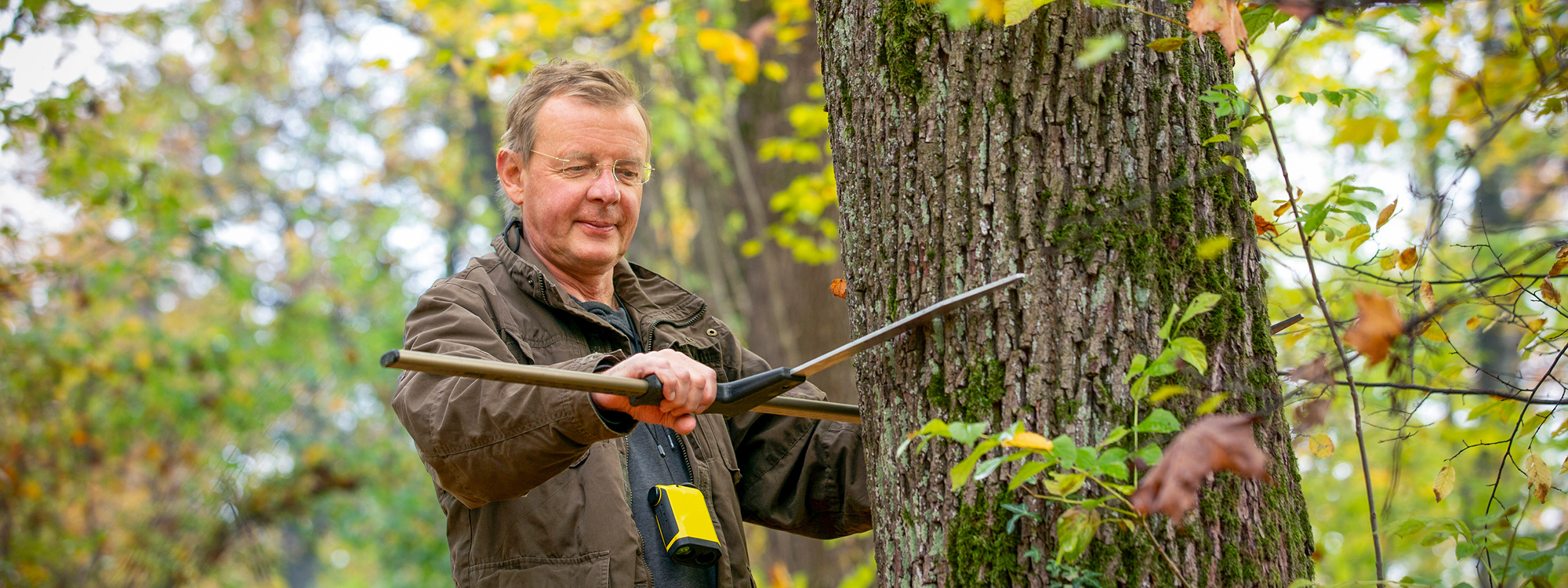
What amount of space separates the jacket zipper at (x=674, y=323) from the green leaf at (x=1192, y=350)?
1.21m

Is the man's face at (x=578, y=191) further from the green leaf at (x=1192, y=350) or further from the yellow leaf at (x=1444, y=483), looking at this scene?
the yellow leaf at (x=1444, y=483)

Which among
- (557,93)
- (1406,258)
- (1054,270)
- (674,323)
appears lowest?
(674,323)

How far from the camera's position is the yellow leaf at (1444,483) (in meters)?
1.96

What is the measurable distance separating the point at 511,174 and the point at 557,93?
0.24 meters

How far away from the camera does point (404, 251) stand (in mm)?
12883

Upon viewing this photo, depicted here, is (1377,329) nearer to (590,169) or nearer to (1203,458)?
(1203,458)

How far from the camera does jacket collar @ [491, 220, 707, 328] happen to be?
7.18ft

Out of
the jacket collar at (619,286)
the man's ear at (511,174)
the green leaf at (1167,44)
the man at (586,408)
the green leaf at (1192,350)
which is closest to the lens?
the green leaf at (1192,350)

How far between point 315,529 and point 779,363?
331 inches

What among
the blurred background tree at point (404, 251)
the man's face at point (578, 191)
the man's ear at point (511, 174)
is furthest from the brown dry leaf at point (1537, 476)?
the man's ear at point (511, 174)

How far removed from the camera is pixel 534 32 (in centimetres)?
747

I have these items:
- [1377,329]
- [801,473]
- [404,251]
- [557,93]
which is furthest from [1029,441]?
[404,251]

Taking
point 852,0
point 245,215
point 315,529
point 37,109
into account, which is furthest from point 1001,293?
point 245,215

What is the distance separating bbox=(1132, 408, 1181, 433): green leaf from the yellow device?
3.15 ft
